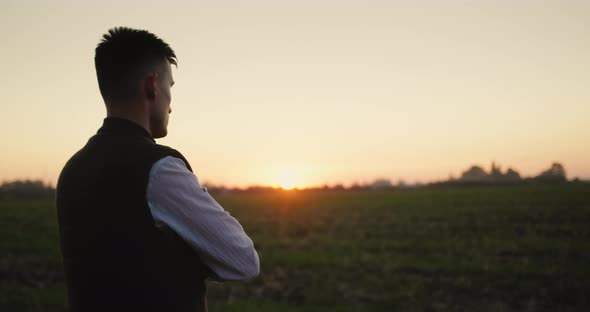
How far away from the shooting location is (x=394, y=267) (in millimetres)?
9945

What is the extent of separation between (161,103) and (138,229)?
1.64 feet

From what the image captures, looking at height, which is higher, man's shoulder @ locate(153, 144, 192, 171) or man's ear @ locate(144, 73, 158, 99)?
man's ear @ locate(144, 73, 158, 99)

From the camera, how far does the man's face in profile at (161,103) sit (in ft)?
5.39

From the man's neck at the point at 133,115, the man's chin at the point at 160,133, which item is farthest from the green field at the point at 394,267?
the man's neck at the point at 133,115

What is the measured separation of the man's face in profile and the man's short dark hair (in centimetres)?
4

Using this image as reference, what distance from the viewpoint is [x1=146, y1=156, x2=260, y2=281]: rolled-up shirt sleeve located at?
1380 millimetres

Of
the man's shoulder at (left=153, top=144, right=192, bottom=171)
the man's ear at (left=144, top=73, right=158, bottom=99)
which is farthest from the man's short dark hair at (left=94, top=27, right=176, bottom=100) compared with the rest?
the man's shoulder at (left=153, top=144, right=192, bottom=171)

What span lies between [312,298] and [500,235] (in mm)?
8714

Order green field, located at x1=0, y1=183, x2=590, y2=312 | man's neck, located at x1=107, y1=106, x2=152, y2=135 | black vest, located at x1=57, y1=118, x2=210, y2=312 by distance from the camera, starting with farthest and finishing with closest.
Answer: green field, located at x1=0, y1=183, x2=590, y2=312
man's neck, located at x1=107, y1=106, x2=152, y2=135
black vest, located at x1=57, y1=118, x2=210, y2=312

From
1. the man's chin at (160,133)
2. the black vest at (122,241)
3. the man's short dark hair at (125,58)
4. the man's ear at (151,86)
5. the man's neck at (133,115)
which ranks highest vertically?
the man's short dark hair at (125,58)

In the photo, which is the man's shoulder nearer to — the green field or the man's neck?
the man's neck

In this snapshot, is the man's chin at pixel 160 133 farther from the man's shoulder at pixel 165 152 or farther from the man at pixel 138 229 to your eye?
the man's shoulder at pixel 165 152

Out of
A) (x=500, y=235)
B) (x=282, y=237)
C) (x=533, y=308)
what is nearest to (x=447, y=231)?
(x=500, y=235)

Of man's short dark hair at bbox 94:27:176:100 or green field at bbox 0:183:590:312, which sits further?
green field at bbox 0:183:590:312
